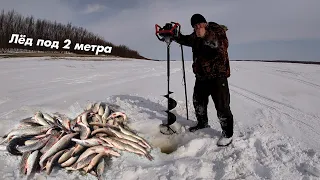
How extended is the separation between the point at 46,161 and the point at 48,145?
0.25m

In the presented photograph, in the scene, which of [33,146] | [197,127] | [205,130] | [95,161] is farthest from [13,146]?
[205,130]

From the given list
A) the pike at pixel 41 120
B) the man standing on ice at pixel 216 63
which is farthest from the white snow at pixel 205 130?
the pike at pixel 41 120

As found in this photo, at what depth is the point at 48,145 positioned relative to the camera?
3732 millimetres

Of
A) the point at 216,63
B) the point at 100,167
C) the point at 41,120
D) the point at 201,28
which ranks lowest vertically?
the point at 100,167

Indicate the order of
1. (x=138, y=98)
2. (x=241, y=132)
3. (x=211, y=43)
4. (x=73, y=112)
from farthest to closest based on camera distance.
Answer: (x=138, y=98) < (x=73, y=112) < (x=241, y=132) < (x=211, y=43)

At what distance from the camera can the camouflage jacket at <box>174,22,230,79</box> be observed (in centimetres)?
420

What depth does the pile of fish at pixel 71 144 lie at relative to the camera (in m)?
3.51

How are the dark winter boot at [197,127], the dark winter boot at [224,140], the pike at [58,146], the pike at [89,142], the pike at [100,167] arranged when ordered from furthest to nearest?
the dark winter boot at [197,127] < the dark winter boot at [224,140] < the pike at [89,142] < the pike at [58,146] < the pike at [100,167]

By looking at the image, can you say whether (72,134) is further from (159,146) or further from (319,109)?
(319,109)

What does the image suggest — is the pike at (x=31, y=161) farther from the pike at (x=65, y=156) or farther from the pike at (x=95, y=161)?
the pike at (x=95, y=161)

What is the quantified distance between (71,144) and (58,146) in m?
0.20

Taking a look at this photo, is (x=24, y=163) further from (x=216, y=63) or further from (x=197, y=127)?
(x=216, y=63)

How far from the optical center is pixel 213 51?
425 cm

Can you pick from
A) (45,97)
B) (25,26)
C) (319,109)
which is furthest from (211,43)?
(25,26)
